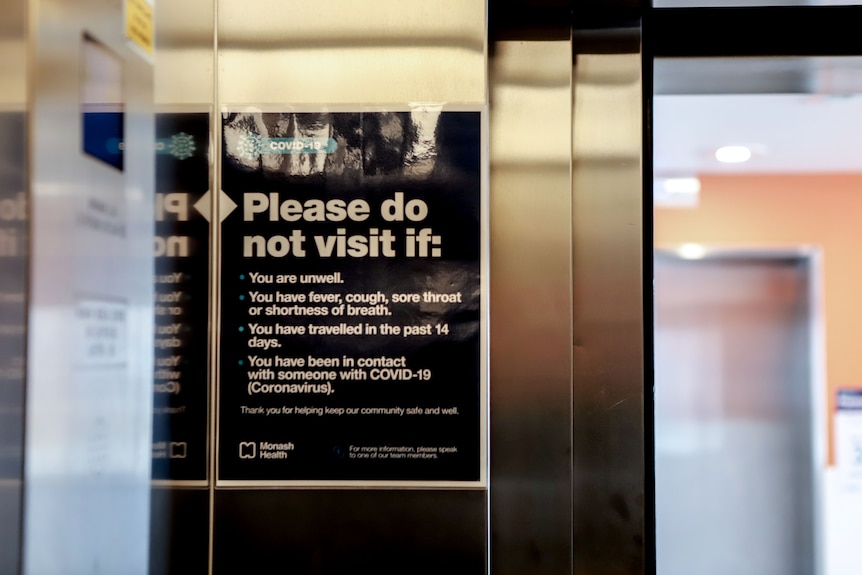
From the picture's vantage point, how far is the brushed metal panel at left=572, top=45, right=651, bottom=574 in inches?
41.2

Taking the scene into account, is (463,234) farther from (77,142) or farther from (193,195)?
(77,142)

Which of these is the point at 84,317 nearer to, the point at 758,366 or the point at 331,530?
the point at 331,530

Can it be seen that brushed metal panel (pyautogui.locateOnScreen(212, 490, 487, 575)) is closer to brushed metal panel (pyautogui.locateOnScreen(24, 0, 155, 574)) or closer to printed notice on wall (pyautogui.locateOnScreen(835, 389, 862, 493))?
brushed metal panel (pyautogui.locateOnScreen(24, 0, 155, 574))

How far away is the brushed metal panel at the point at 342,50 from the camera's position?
0.97 metres

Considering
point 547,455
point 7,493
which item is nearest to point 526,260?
point 547,455

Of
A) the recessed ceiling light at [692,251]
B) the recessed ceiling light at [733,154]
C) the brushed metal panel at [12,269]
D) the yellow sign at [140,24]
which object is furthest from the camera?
the recessed ceiling light at [692,251]

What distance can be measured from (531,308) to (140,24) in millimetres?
579

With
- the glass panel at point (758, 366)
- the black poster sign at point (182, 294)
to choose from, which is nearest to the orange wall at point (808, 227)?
the glass panel at point (758, 366)

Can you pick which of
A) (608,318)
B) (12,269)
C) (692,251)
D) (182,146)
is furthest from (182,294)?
(692,251)

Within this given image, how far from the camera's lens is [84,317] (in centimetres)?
63

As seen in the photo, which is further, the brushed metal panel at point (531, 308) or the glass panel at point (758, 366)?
the glass panel at point (758, 366)

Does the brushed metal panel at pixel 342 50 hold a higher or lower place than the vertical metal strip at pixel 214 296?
higher

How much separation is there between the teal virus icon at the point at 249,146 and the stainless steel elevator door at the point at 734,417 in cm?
316

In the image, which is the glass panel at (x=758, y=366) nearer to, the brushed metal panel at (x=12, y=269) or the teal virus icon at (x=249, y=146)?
the teal virus icon at (x=249, y=146)
